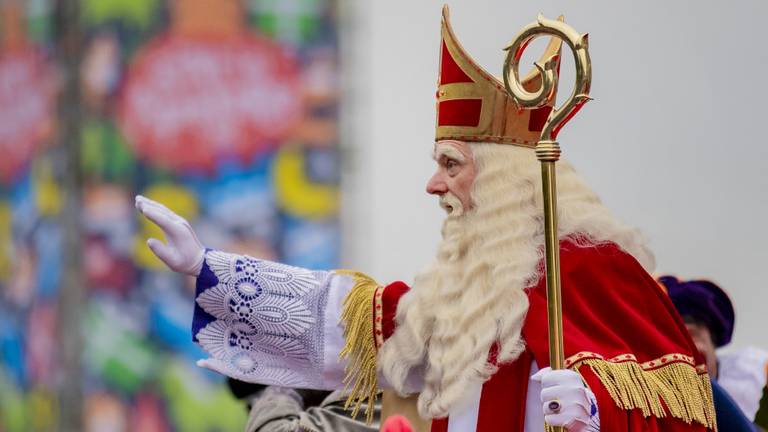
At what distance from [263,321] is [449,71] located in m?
0.83

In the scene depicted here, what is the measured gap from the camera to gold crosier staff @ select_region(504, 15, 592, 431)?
325 centimetres

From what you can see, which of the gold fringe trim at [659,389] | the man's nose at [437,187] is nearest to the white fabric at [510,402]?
the gold fringe trim at [659,389]

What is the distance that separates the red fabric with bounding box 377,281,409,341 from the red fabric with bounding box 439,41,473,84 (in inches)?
22.4

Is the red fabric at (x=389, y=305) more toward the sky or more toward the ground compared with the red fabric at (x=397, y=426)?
more toward the ground

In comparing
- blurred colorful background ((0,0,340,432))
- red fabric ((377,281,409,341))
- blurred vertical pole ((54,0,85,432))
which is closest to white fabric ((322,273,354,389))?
red fabric ((377,281,409,341))

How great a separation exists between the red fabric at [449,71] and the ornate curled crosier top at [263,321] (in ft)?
2.12

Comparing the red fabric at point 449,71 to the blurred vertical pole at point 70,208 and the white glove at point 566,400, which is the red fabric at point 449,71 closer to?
the white glove at point 566,400

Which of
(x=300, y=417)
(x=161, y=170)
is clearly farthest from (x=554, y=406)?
(x=161, y=170)

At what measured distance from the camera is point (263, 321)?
12.8 feet

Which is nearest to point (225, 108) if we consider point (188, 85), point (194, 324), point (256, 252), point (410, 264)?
point (188, 85)

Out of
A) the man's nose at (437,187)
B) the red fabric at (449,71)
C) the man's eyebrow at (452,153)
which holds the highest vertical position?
the red fabric at (449,71)

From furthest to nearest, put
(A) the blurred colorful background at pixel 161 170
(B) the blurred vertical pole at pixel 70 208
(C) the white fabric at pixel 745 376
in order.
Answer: (B) the blurred vertical pole at pixel 70 208
(A) the blurred colorful background at pixel 161 170
(C) the white fabric at pixel 745 376

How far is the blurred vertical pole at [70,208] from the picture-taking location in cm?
715

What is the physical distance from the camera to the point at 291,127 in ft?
21.9
